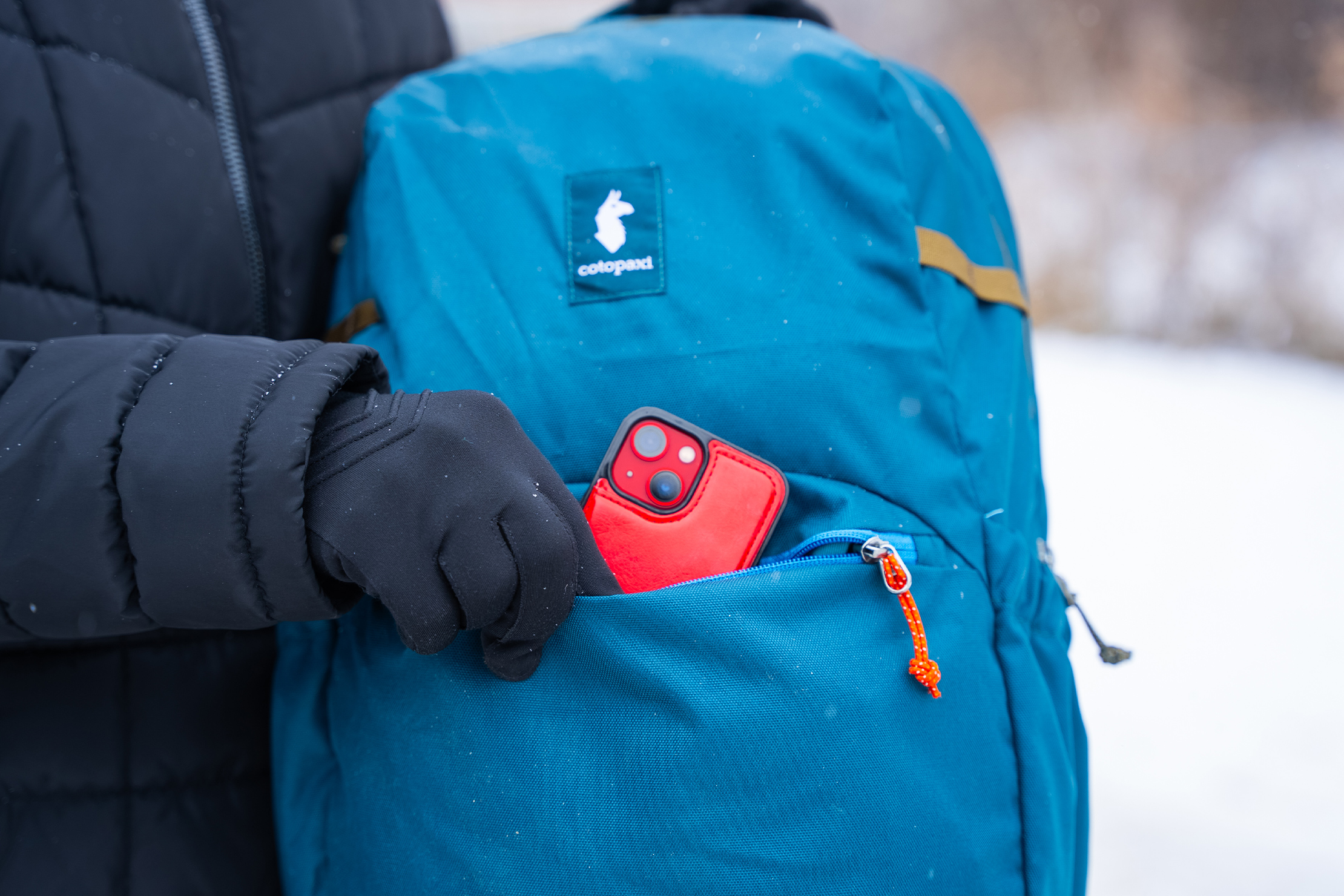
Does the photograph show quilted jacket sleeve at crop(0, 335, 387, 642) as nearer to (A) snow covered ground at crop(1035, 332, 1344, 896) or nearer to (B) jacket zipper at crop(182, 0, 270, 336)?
(B) jacket zipper at crop(182, 0, 270, 336)

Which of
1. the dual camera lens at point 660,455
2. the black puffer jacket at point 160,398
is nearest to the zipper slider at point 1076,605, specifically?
the dual camera lens at point 660,455

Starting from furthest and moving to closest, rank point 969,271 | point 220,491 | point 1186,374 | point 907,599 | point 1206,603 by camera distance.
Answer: point 1186,374
point 1206,603
point 969,271
point 907,599
point 220,491

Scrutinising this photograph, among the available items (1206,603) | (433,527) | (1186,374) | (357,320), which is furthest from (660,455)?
(1186,374)

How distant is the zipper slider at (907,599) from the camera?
19.9 inches

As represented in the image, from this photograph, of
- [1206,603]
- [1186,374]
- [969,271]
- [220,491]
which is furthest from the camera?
[1186,374]

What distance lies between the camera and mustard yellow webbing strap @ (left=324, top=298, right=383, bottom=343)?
62 centimetres

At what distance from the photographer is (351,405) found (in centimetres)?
47

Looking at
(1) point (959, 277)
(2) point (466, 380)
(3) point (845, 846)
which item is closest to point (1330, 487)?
(1) point (959, 277)

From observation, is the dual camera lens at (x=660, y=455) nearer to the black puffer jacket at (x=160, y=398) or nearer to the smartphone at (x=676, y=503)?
the smartphone at (x=676, y=503)

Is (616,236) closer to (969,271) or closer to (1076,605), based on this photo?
(969,271)

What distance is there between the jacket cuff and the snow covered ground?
3.41ft

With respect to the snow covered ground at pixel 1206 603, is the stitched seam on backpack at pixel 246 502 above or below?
above

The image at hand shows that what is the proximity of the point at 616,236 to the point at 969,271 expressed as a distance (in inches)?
10.4

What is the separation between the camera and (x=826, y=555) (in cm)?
52
